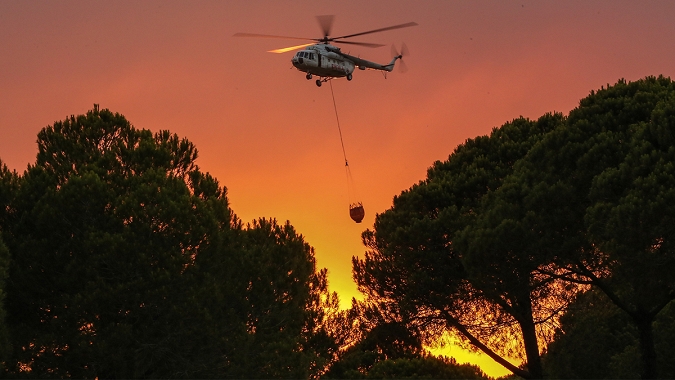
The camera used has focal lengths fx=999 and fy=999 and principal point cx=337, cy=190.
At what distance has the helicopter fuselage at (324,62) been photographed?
5233 cm

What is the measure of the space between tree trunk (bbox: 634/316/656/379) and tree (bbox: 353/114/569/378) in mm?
5332

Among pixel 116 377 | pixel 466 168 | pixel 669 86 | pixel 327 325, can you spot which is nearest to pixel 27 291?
pixel 116 377

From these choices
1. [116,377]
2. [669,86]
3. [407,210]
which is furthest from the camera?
[407,210]

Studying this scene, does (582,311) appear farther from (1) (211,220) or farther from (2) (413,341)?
(1) (211,220)

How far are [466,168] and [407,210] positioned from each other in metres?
3.71

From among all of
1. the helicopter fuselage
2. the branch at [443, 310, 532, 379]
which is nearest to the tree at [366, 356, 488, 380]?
the branch at [443, 310, 532, 379]

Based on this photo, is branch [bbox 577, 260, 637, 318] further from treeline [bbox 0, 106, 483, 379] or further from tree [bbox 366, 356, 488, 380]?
treeline [bbox 0, 106, 483, 379]

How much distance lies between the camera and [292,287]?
48.1 meters

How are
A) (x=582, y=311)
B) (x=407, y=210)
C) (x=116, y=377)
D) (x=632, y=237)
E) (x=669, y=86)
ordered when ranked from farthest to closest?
(x=407, y=210)
(x=582, y=311)
(x=669, y=86)
(x=116, y=377)
(x=632, y=237)

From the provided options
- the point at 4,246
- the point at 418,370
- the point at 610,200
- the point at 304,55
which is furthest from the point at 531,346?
the point at 4,246

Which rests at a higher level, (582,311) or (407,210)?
(407,210)

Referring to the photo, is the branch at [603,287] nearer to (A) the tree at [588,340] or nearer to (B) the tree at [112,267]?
(A) the tree at [588,340]

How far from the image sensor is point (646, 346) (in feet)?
136

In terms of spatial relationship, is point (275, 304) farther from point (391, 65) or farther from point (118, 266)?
point (391, 65)
